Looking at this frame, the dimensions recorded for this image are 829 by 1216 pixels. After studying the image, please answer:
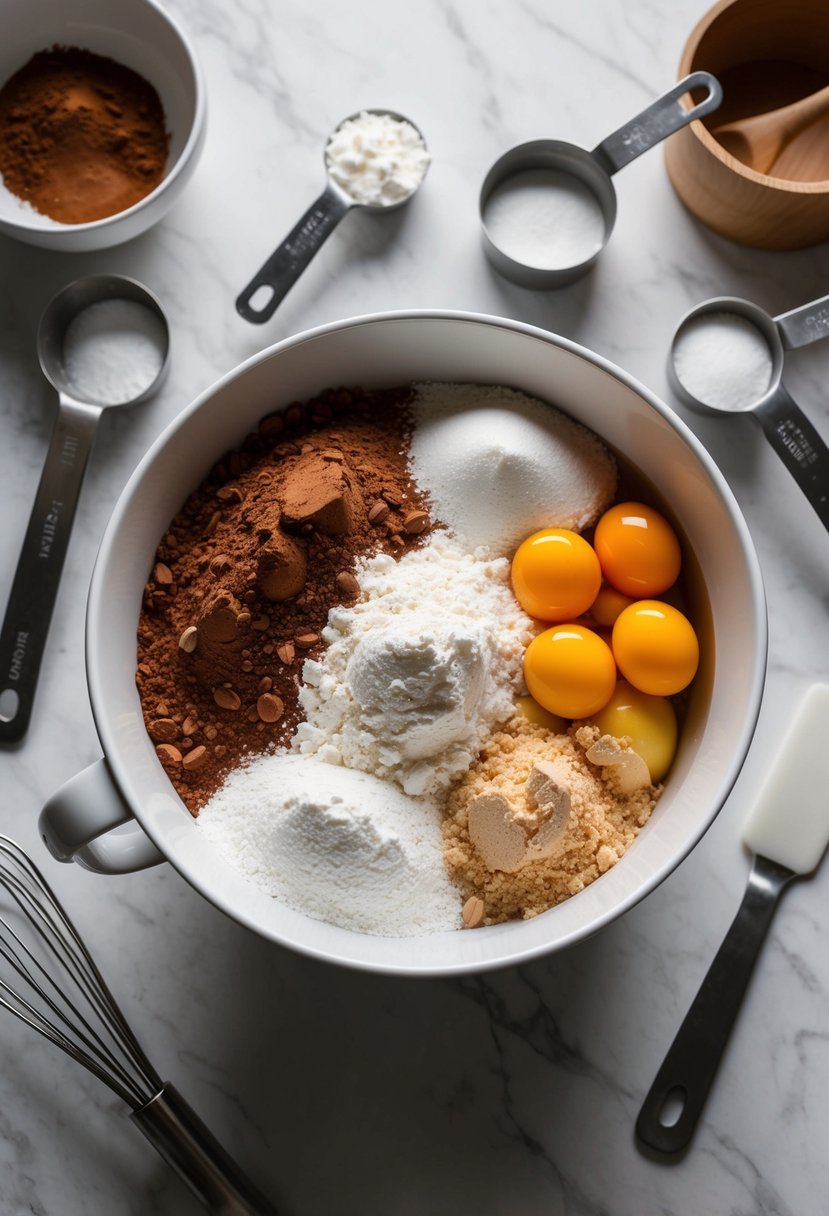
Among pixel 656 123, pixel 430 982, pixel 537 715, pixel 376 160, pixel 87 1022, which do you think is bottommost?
pixel 430 982

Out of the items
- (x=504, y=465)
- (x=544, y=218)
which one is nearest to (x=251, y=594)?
(x=504, y=465)

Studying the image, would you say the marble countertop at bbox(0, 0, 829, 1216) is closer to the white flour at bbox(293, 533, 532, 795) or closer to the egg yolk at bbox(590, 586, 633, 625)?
the egg yolk at bbox(590, 586, 633, 625)

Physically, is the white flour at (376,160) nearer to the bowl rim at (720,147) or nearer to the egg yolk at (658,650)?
the bowl rim at (720,147)

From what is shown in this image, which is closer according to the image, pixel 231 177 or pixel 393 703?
pixel 393 703

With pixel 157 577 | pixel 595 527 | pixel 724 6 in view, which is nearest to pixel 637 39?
pixel 724 6

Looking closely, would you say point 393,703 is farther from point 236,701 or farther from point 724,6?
point 724,6

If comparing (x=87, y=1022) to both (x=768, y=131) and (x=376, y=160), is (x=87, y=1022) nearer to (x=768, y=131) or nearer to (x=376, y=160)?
(x=376, y=160)
